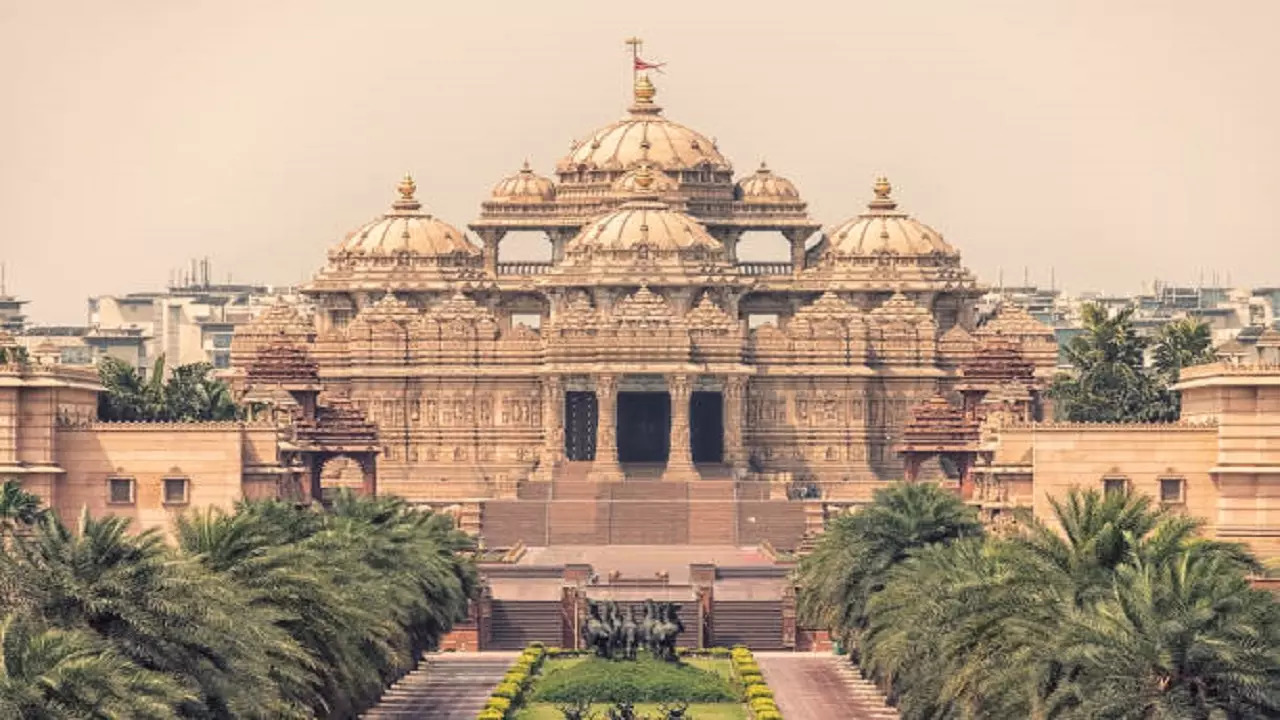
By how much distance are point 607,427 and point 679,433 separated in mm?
2620

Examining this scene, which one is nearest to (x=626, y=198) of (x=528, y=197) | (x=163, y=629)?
(x=528, y=197)

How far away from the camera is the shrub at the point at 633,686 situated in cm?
10525

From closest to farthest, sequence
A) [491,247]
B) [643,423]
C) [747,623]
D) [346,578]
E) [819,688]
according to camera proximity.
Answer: [346,578]
[819,688]
[747,623]
[643,423]
[491,247]

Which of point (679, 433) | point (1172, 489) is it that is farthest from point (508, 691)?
point (679, 433)

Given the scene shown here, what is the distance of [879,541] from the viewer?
357 ft

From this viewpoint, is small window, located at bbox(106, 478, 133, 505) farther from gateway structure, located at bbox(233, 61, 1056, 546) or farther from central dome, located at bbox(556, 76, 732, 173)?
central dome, located at bbox(556, 76, 732, 173)

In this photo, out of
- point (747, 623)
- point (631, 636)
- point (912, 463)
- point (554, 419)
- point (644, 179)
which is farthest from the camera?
point (644, 179)

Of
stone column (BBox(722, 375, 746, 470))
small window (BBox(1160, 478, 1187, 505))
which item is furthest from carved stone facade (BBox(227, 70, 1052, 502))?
small window (BBox(1160, 478, 1187, 505))

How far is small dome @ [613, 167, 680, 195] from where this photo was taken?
17375 centimetres

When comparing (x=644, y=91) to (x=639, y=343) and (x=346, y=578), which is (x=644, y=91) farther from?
(x=346, y=578)

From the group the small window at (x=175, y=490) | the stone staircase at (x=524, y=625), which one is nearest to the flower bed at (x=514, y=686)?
the stone staircase at (x=524, y=625)

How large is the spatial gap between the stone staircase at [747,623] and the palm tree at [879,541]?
13.9 metres

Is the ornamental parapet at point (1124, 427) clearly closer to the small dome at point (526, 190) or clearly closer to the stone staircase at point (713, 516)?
the stone staircase at point (713, 516)

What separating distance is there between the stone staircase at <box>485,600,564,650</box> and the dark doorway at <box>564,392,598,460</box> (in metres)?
38.1
